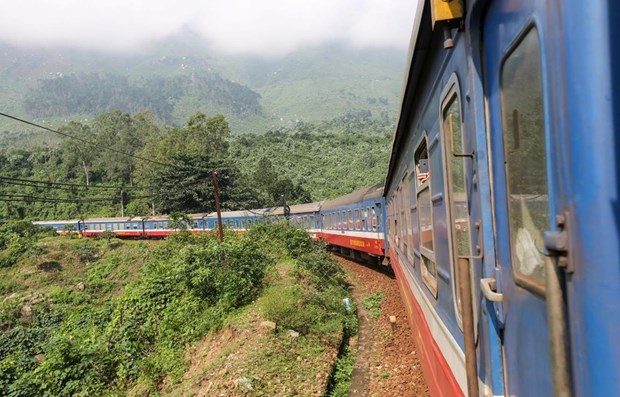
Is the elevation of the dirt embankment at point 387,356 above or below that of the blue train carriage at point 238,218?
below

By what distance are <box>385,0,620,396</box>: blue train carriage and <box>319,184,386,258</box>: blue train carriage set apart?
12652 mm

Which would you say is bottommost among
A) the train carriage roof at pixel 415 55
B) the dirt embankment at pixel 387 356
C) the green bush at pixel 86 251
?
the dirt embankment at pixel 387 356

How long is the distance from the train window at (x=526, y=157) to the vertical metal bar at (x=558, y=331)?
8.4 inches

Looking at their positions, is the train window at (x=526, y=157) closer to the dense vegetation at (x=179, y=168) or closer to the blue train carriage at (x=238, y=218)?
the blue train carriage at (x=238, y=218)

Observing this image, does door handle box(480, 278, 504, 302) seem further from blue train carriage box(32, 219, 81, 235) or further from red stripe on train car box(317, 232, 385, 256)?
blue train carriage box(32, 219, 81, 235)

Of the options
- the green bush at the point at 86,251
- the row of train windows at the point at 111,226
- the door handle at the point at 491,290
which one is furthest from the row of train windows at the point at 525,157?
the row of train windows at the point at 111,226

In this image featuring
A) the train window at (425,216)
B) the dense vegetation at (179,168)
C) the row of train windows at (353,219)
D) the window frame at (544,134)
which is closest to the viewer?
the window frame at (544,134)

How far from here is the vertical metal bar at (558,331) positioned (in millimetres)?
1293

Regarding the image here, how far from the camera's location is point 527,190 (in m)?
1.68

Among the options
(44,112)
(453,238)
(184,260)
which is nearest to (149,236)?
(184,260)

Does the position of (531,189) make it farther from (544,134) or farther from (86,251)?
(86,251)

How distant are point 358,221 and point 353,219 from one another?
2.80 feet

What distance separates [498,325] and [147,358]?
9.31 meters

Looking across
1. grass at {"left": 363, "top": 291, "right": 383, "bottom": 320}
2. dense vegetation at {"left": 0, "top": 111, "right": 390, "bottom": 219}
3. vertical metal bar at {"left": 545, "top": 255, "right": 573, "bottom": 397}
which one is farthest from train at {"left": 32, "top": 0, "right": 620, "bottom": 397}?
dense vegetation at {"left": 0, "top": 111, "right": 390, "bottom": 219}
